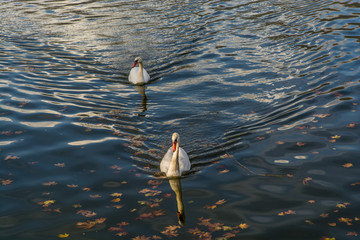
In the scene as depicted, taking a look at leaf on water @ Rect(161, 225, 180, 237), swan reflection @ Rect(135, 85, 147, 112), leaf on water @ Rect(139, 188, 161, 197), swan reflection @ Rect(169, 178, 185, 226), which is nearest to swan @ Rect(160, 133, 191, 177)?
swan reflection @ Rect(169, 178, 185, 226)

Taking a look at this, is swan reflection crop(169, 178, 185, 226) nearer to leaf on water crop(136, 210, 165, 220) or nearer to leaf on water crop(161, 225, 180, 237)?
Result: leaf on water crop(161, 225, 180, 237)

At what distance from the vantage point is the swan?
35.9ft

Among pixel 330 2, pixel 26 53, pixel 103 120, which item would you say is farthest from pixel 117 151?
pixel 330 2

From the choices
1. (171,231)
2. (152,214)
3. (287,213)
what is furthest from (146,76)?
(287,213)

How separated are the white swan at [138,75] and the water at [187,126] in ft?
1.04

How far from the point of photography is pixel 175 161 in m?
11.0

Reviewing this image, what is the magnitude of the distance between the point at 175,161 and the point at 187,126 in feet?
11.0

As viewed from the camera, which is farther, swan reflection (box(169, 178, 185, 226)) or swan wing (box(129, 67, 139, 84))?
swan wing (box(129, 67, 139, 84))

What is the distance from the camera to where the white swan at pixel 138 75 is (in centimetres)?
1800

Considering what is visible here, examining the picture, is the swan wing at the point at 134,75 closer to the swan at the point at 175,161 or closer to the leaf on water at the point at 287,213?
the swan at the point at 175,161

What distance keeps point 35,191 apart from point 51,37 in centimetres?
1489

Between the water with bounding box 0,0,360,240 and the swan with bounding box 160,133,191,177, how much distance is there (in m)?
0.28

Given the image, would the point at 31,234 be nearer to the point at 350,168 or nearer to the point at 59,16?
the point at 350,168

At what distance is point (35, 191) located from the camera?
1084 centimetres
